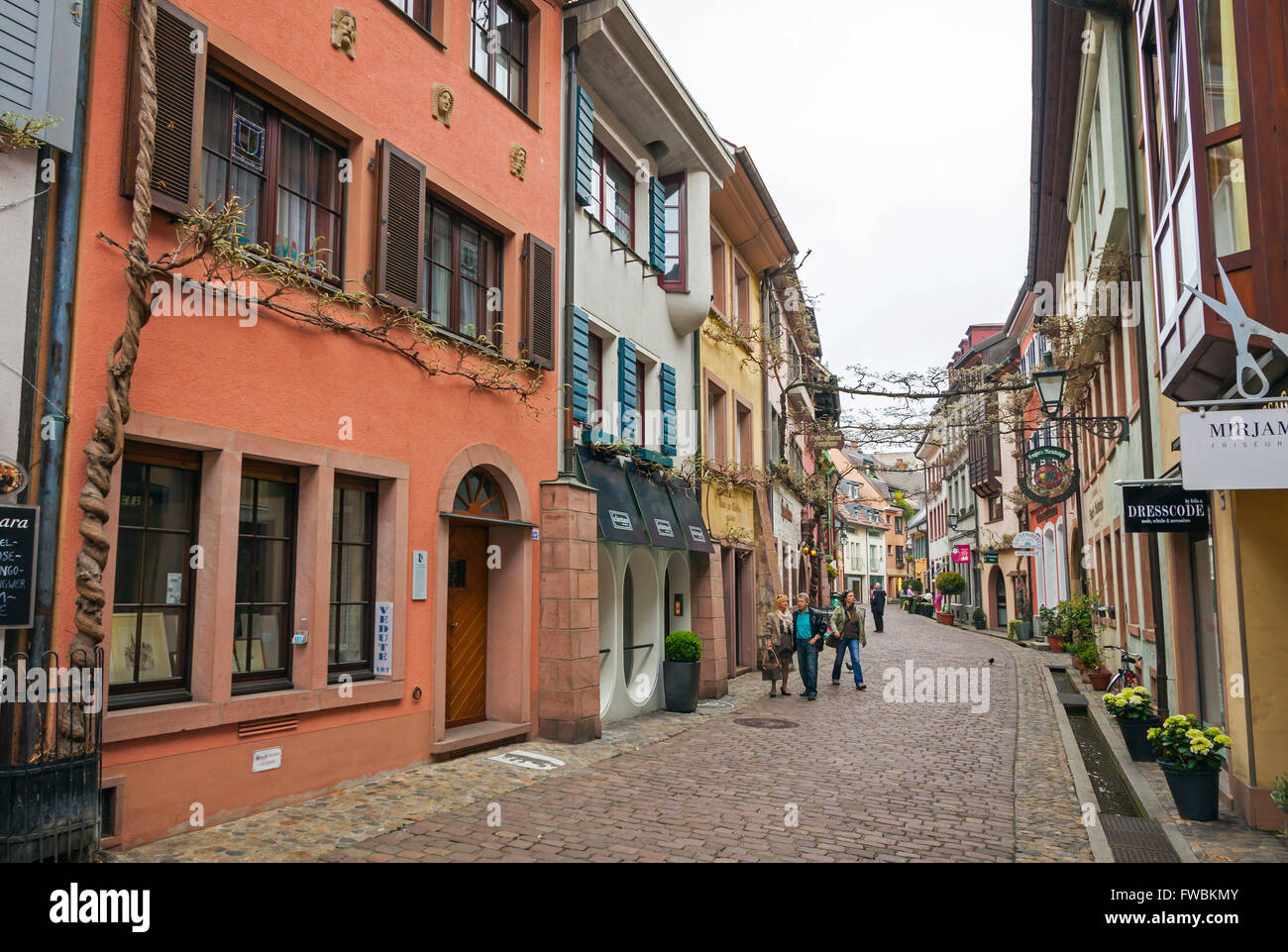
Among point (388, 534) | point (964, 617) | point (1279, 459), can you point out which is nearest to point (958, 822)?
point (1279, 459)

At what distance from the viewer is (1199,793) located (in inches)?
283

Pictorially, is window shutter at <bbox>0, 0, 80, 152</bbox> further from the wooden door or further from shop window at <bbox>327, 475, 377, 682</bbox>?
the wooden door

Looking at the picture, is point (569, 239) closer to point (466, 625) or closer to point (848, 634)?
point (466, 625)

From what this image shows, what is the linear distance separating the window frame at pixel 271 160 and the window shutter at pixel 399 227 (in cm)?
33

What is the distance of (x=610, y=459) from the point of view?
12539 millimetres

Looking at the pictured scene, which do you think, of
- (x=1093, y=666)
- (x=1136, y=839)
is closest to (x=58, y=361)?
(x=1136, y=839)

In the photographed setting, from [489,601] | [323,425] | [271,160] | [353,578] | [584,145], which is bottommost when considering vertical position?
[489,601]

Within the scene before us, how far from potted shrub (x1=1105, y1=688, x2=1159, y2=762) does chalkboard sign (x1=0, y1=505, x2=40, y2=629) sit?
976 cm

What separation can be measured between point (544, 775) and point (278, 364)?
14.2 feet

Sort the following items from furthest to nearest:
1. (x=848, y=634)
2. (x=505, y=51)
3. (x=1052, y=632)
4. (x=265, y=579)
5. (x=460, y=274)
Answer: (x=1052, y=632) → (x=848, y=634) → (x=505, y=51) → (x=460, y=274) → (x=265, y=579)

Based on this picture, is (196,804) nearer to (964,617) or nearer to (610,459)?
(610,459)

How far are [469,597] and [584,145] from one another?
19.6 feet

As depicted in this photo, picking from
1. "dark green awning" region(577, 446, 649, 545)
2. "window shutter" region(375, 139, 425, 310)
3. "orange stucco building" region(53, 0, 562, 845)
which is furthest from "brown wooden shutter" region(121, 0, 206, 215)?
"dark green awning" region(577, 446, 649, 545)

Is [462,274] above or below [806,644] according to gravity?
above
